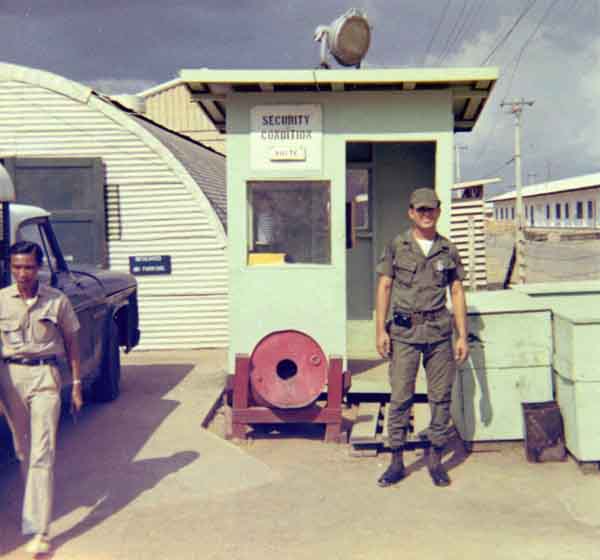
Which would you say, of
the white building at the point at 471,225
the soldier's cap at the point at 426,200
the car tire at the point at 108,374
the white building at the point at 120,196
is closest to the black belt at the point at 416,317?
the soldier's cap at the point at 426,200

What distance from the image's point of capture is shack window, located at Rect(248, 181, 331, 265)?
7.29 metres

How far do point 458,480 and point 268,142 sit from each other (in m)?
3.55

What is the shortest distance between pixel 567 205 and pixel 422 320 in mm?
54363

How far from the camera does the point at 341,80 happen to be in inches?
267

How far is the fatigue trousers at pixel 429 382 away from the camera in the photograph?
5391mm

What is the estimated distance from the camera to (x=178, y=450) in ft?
20.9

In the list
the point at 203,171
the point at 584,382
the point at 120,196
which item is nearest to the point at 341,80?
the point at 584,382

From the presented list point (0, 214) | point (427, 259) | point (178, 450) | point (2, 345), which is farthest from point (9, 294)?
point (427, 259)

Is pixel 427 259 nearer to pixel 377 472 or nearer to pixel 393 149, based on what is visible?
pixel 377 472

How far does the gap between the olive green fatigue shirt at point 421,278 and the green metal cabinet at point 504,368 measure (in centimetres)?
69

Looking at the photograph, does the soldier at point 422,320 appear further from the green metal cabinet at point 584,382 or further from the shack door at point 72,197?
the shack door at point 72,197

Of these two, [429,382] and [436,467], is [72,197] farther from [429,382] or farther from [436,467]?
[436,467]

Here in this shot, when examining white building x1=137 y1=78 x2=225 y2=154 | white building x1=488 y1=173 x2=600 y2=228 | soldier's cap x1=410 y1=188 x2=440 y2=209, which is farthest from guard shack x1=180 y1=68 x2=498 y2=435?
white building x1=488 y1=173 x2=600 y2=228

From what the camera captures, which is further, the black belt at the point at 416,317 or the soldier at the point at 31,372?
the black belt at the point at 416,317
